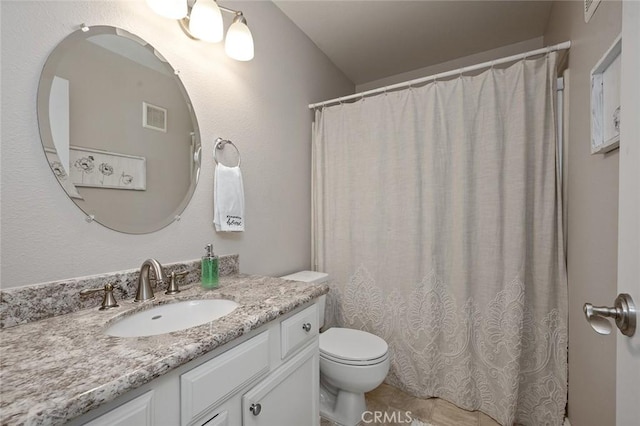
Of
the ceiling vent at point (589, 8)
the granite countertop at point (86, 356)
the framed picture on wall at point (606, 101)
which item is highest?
the ceiling vent at point (589, 8)

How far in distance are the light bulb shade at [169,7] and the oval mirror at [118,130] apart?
137 millimetres

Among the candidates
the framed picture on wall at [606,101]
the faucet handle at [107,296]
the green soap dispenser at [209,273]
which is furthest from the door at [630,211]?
the faucet handle at [107,296]

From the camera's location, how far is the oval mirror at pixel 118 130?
0.88 meters

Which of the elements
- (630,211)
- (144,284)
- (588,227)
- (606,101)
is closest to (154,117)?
(144,284)

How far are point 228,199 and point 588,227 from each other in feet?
5.23

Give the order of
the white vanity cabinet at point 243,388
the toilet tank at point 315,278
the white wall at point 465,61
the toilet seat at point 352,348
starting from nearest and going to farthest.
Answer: the white vanity cabinet at point 243,388, the toilet seat at point 352,348, the toilet tank at point 315,278, the white wall at point 465,61

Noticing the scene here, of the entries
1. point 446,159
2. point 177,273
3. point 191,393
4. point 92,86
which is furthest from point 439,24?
point 191,393

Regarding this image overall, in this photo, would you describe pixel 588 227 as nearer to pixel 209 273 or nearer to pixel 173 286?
pixel 209 273

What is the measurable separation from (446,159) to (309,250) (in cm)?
117

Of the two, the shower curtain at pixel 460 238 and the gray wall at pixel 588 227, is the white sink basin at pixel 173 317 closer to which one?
the shower curtain at pixel 460 238

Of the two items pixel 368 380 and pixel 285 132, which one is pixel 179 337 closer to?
pixel 368 380

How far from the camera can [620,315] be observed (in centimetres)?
52

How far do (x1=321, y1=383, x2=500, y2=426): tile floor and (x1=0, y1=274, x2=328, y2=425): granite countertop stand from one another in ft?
3.81

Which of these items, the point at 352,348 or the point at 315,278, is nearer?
the point at 352,348
